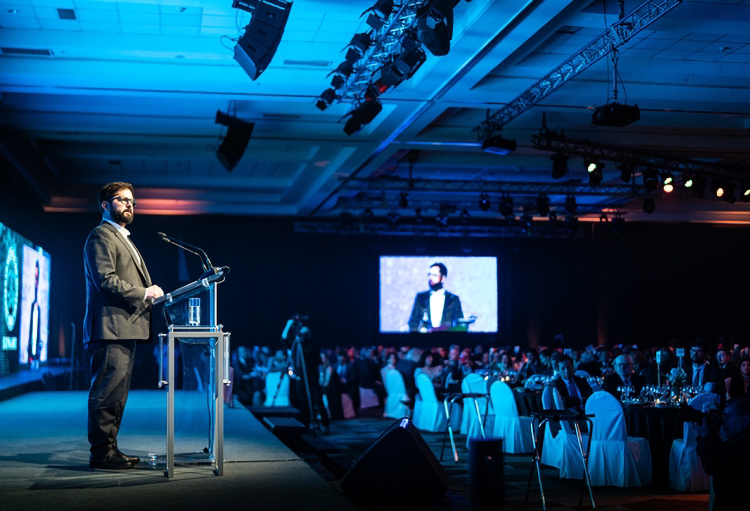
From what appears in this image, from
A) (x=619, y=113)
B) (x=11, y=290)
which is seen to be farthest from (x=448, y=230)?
(x=619, y=113)

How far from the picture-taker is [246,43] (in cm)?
639

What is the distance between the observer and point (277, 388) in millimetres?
12453

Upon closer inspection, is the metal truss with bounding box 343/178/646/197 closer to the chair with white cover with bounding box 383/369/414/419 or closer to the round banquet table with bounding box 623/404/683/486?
the chair with white cover with bounding box 383/369/414/419

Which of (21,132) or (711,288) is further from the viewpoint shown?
(711,288)

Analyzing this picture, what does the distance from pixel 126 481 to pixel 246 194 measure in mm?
13792

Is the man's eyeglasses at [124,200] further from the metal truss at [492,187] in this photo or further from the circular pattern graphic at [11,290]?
the metal truss at [492,187]

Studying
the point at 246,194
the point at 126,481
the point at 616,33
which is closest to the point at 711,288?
the point at 246,194

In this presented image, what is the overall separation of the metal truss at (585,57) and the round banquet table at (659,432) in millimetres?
3219

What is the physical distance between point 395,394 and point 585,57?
659cm

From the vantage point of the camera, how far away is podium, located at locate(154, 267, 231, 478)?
357 cm

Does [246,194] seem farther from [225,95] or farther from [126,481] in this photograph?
[126,481]

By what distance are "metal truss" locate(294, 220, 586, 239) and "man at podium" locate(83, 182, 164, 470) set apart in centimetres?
1376

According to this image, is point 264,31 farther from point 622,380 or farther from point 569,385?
point 622,380

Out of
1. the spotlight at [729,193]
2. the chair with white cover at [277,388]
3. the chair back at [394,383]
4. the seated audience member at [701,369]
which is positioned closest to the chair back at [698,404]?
the seated audience member at [701,369]
